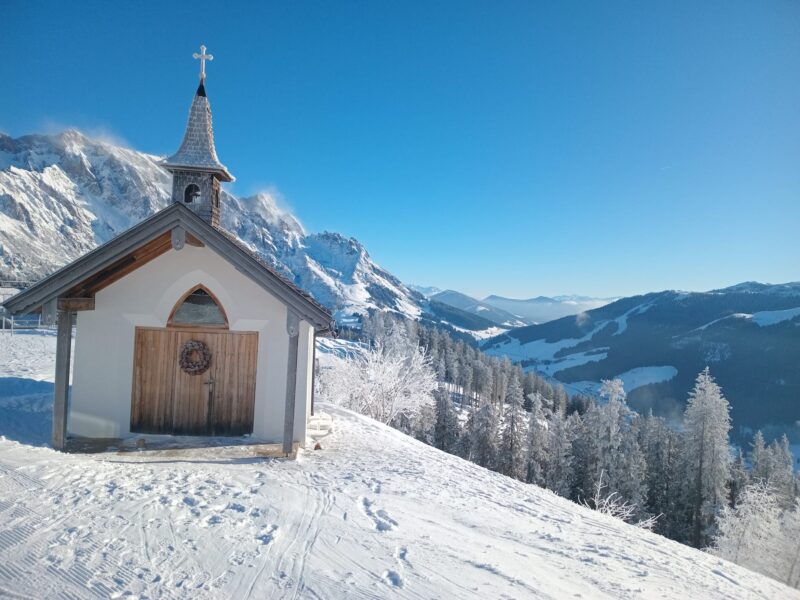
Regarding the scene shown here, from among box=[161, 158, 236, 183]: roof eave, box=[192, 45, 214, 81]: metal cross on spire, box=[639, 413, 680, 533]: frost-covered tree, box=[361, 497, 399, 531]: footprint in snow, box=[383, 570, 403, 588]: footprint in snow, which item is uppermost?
box=[192, 45, 214, 81]: metal cross on spire

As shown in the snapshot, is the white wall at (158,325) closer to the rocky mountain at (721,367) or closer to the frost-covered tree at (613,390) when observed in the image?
A: the frost-covered tree at (613,390)

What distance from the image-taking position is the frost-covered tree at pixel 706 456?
27672 millimetres

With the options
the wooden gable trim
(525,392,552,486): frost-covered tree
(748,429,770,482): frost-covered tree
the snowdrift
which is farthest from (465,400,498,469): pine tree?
the wooden gable trim

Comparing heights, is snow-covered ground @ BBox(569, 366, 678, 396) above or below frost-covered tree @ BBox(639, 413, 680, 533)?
below

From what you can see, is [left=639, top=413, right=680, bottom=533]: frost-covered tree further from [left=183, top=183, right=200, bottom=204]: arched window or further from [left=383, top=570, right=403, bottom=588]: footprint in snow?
[left=183, top=183, right=200, bottom=204]: arched window

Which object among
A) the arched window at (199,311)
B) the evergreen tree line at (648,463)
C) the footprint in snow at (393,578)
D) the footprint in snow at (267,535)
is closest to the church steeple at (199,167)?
the arched window at (199,311)

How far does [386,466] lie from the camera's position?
9328 mm

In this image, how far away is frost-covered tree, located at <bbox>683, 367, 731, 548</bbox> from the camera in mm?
27672

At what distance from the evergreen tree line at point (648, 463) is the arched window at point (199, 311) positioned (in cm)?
1921

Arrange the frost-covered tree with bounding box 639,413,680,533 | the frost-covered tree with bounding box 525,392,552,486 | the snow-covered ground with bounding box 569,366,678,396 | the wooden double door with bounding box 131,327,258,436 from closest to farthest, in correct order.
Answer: the wooden double door with bounding box 131,327,258,436 < the frost-covered tree with bounding box 639,413,680,533 < the frost-covered tree with bounding box 525,392,552,486 < the snow-covered ground with bounding box 569,366,678,396

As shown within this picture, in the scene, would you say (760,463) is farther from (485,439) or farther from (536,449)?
(485,439)

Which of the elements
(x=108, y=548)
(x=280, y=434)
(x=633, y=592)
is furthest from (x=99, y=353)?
(x=633, y=592)

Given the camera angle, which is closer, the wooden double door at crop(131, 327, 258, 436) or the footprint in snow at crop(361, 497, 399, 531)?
the footprint in snow at crop(361, 497, 399, 531)

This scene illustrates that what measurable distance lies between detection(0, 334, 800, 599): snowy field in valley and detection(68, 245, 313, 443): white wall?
3.73 ft
